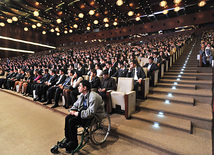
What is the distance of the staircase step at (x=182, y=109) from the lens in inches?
74.2

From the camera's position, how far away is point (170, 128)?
182 centimetres

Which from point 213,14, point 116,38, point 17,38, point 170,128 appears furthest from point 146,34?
point 17,38

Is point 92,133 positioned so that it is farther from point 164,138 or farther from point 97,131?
point 164,138

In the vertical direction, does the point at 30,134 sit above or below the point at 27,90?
below

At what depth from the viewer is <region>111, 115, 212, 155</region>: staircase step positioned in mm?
1417

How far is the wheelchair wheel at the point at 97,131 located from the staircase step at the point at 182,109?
90 cm

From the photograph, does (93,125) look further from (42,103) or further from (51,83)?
(51,83)

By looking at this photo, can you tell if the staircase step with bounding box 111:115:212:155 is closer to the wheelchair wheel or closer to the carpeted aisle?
the wheelchair wheel

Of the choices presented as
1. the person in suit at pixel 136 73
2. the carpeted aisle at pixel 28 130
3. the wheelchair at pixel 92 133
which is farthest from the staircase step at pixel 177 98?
the carpeted aisle at pixel 28 130

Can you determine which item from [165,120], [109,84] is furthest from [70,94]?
[165,120]

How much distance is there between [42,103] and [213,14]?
14.5m

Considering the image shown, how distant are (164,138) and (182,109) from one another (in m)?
0.80

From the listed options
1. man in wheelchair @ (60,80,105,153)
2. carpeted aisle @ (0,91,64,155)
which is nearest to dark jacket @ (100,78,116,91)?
man in wheelchair @ (60,80,105,153)

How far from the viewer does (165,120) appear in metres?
1.93
